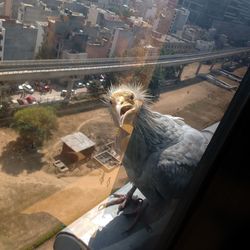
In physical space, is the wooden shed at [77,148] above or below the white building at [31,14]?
below

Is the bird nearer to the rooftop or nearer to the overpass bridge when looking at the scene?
the rooftop

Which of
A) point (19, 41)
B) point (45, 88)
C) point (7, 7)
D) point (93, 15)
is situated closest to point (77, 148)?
point (45, 88)

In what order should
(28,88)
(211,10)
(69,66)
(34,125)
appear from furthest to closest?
(69,66) → (28,88) → (34,125) → (211,10)

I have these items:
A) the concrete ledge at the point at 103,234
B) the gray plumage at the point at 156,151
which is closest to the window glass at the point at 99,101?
the gray plumage at the point at 156,151

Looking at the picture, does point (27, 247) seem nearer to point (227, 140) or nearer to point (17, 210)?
point (17, 210)

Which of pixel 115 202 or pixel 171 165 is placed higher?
pixel 171 165

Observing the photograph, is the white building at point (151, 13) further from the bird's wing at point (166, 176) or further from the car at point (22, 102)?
the bird's wing at point (166, 176)

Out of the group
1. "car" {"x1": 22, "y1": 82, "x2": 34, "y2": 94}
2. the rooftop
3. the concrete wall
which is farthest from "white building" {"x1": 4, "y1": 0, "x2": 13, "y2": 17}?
the rooftop

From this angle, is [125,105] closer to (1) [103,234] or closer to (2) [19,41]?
(1) [103,234]
